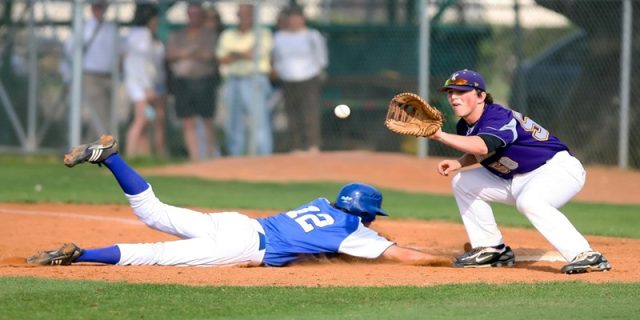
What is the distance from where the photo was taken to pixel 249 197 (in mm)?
14039

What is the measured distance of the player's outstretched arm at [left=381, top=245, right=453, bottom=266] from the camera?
8.17 metres

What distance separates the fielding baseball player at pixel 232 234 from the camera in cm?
793

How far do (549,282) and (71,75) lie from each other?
1316 centimetres

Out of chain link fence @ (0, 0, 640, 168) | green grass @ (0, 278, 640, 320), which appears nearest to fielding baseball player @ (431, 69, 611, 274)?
green grass @ (0, 278, 640, 320)

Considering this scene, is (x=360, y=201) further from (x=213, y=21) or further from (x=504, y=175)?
(x=213, y=21)

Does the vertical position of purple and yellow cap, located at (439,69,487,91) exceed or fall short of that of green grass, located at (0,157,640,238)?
it exceeds it

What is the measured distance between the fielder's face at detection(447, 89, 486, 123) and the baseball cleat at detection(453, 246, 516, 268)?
99cm

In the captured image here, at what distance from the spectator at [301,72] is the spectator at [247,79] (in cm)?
35

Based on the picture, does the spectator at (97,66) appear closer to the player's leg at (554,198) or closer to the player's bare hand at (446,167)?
the player's bare hand at (446,167)

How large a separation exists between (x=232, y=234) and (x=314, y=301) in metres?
1.44

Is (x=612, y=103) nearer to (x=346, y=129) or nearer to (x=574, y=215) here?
(x=346, y=129)

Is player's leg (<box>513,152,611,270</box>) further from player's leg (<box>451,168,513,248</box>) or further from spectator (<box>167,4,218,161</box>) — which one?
spectator (<box>167,4,218,161</box>)

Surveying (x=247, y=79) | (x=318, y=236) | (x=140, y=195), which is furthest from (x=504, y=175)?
(x=247, y=79)

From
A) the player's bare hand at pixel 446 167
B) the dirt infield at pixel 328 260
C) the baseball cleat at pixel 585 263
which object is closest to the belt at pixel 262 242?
the dirt infield at pixel 328 260
